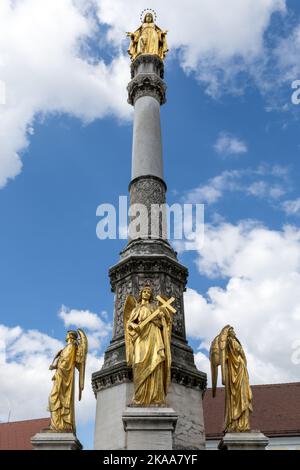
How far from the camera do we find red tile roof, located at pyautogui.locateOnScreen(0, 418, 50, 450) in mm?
28297

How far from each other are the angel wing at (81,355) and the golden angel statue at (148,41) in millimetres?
12272

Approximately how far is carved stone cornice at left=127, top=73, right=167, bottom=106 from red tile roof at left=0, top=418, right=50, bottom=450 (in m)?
17.9

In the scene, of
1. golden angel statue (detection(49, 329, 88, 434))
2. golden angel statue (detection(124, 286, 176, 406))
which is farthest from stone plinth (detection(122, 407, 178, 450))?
golden angel statue (detection(49, 329, 88, 434))

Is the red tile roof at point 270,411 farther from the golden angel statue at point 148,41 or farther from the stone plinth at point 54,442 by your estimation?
the golden angel statue at point 148,41

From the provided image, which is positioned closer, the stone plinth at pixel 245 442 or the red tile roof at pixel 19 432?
the stone plinth at pixel 245 442

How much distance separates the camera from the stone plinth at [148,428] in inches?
440

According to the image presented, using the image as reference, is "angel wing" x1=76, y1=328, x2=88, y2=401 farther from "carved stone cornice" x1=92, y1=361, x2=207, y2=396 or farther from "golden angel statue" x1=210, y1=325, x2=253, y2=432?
"golden angel statue" x1=210, y1=325, x2=253, y2=432

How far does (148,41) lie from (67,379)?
1392 cm

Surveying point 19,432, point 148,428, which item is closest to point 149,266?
point 148,428

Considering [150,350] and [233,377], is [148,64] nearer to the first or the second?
[150,350]

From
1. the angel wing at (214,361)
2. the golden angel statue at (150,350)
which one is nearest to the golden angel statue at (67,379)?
the golden angel statue at (150,350)
